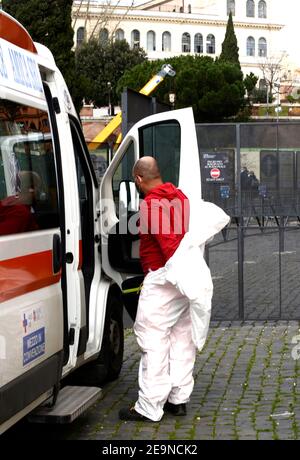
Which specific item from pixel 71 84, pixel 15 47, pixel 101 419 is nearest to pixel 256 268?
pixel 101 419

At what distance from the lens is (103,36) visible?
317 feet

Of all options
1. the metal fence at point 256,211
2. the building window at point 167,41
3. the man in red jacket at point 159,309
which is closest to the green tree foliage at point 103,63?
the building window at point 167,41

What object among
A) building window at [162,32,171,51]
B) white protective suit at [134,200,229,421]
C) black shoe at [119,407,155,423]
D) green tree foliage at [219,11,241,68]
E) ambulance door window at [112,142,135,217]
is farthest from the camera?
building window at [162,32,171,51]

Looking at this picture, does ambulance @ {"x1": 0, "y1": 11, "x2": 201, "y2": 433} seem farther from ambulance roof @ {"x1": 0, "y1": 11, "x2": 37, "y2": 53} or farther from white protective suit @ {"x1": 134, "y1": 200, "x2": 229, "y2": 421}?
white protective suit @ {"x1": 134, "y1": 200, "x2": 229, "y2": 421}

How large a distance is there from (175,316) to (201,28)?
132686 mm

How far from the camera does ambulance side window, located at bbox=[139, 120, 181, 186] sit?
897cm

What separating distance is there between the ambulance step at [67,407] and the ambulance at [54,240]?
1 cm

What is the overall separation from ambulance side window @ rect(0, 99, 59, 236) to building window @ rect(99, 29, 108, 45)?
8558 centimetres

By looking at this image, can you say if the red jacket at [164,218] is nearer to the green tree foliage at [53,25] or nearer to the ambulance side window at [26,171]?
the ambulance side window at [26,171]

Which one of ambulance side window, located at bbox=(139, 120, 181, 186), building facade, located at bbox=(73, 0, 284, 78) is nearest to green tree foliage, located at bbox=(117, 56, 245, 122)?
building facade, located at bbox=(73, 0, 284, 78)

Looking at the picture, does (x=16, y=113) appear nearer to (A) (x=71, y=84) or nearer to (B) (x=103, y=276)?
(B) (x=103, y=276)

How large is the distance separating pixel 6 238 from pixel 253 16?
14772cm

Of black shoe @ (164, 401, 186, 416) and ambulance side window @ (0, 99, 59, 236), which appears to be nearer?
ambulance side window @ (0, 99, 59, 236)

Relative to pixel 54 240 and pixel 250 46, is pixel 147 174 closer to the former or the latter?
pixel 54 240
